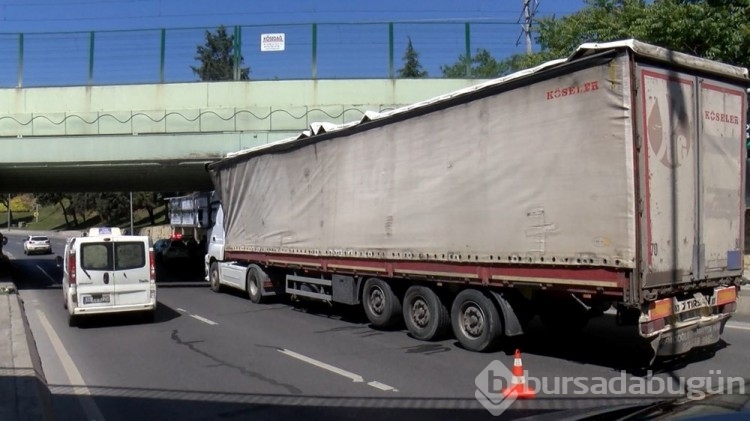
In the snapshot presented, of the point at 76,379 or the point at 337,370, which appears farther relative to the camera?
the point at 337,370

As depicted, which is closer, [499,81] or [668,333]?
[668,333]

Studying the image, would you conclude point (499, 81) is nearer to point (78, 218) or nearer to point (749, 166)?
point (749, 166)

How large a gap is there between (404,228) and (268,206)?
18.4 ft

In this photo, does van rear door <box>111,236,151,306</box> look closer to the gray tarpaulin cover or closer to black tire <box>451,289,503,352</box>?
the gray tarpaulin cover

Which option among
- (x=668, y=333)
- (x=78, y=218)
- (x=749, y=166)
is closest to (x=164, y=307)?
(x=668, y=333)

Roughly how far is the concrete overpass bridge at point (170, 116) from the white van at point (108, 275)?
22.9ft

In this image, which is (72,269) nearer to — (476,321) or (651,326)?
(476,321)

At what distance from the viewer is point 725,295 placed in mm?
8883

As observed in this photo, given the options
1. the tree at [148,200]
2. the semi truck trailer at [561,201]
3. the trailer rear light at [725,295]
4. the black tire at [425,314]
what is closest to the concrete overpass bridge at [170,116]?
the semi truck trailer at [561,201]

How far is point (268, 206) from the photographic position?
51.9 feet

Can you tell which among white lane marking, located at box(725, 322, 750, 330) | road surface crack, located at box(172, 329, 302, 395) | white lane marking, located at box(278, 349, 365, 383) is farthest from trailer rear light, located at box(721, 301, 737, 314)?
road surface crack, located at box(172, 329, 302, 395)

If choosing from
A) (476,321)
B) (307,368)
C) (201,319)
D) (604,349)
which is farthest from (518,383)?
(201,319)

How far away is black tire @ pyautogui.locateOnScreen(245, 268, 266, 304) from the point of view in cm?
1681

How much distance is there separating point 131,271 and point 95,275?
667 millimetres
